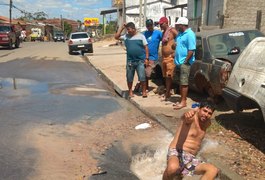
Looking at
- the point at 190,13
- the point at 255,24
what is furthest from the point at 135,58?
the point at 190,13

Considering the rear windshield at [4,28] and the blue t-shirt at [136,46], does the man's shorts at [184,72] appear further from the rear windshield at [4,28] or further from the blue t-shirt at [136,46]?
the rear windshield at [4,28]

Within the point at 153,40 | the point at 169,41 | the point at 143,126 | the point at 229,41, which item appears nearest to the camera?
the point at 143,126

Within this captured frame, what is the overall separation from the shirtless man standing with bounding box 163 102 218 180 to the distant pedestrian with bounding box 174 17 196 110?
11.5 feet

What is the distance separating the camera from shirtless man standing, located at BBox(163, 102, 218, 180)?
145 inches

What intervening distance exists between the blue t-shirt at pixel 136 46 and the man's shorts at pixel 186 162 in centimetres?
524

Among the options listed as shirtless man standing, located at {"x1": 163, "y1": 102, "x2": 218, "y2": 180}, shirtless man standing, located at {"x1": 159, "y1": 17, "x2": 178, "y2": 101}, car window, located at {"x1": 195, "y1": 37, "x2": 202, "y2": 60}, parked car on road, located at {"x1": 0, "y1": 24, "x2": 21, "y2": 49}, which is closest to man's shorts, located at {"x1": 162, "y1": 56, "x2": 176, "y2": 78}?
shirtless man standing, located at {"x1": 159, "y1": 17, "x2": 178, "y2": 101}

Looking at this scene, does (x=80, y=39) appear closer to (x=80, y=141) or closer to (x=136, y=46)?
(x=136, y=46)

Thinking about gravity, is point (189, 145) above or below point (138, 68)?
below

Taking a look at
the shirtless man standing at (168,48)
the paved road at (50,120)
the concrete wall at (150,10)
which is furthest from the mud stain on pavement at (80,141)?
the concrete wall at (150,10)

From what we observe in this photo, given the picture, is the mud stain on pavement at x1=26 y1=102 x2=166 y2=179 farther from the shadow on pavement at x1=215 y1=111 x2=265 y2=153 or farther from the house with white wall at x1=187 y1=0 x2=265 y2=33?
the house with white wall at x1=187 y1=0 x2=265 y2=33

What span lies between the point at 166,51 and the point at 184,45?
3.25 ft

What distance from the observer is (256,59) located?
5.49m

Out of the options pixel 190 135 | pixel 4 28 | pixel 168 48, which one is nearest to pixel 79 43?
pixel 4 28

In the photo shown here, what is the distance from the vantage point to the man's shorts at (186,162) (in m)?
3.72
